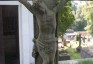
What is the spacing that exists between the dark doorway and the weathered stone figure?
390 centimetres

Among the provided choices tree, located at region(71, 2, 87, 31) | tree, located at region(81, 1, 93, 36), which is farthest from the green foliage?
tree, located at region(71, 2, 87, 31)

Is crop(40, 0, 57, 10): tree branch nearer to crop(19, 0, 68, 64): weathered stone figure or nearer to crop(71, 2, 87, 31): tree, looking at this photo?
crop(19, 0, 68, 64): weathered stone figure

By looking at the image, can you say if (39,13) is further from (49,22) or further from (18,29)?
(18,29)

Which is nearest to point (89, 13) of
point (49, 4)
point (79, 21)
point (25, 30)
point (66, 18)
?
point (66, 18)

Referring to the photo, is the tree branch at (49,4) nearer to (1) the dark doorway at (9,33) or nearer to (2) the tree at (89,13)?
(1) the dark doorway at (9,33)

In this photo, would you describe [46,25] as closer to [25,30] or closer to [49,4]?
[49,4]

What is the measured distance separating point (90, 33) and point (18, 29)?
19.4ft

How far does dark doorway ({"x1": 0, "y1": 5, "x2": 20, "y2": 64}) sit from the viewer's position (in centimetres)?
605

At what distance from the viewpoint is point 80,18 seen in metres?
12.8

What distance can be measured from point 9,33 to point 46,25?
13.6ft

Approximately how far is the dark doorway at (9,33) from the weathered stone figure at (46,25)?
3.90 metres

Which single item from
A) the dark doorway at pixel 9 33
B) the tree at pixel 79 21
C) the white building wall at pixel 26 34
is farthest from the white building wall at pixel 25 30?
the tree at pixel 79 21

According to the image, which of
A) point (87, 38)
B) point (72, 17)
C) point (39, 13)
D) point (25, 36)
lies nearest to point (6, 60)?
point (25, 36)

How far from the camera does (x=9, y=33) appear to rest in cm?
614
